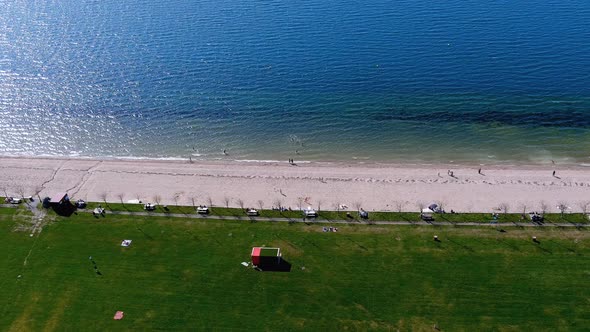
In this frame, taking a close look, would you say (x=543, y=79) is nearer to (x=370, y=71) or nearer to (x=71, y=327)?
(x=370, y=71)

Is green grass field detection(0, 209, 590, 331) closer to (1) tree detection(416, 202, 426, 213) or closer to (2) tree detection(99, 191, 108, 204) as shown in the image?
(1) tree detection(416, 202, 426, 213)

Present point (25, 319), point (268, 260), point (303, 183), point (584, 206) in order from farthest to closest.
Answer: point (303, 183) → point (584, 206) → point (268, 260) → point (25, 319)

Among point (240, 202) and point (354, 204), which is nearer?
point (354, 204)

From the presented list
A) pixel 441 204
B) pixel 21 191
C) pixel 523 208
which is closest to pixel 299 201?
pixel 441 204

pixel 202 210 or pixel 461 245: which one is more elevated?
pixel 202 210

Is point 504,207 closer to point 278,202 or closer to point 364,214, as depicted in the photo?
point 364,214

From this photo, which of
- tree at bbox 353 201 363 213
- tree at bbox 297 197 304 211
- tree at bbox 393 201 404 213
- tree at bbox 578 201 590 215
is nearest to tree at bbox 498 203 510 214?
tree at bbox 578 201 590 215
